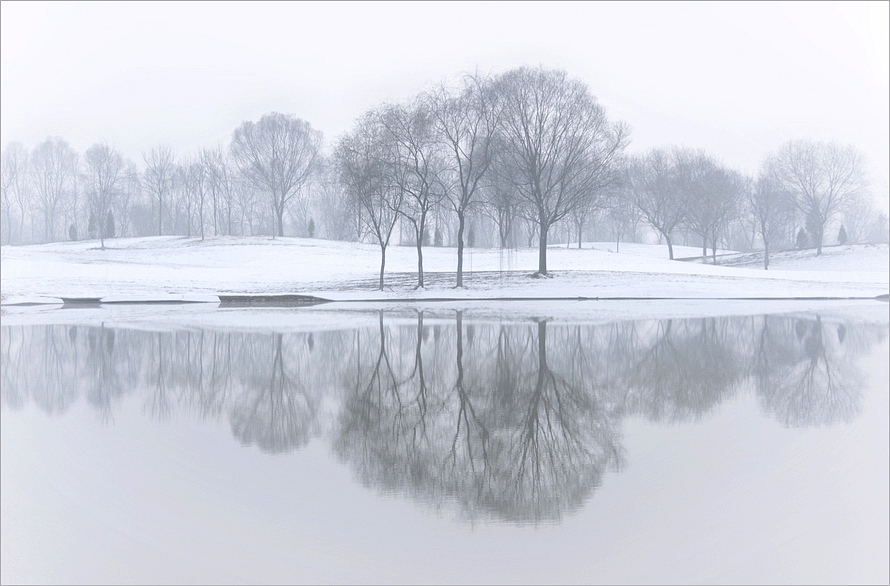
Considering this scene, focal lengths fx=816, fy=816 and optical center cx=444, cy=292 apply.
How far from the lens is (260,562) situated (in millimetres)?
5301

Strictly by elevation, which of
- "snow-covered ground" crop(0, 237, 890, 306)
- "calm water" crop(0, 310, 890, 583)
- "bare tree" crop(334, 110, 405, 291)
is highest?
"bare tree" crop(334, 110, 405, 291)

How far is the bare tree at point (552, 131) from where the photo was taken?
132ft

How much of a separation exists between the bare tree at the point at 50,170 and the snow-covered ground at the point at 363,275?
35.8 meters

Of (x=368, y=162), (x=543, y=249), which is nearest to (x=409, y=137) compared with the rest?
(x=368, y=162)

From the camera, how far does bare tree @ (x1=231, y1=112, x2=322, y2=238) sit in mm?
77875

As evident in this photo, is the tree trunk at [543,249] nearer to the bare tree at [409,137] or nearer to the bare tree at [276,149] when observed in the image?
the bare tree at [409,137]

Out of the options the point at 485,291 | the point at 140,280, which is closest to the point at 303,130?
the point at 140,280

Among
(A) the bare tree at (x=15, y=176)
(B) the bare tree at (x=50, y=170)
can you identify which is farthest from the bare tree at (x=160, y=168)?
(A) the bare tree at (x=15, y=176)

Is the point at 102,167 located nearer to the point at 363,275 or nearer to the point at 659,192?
the point at 363,275

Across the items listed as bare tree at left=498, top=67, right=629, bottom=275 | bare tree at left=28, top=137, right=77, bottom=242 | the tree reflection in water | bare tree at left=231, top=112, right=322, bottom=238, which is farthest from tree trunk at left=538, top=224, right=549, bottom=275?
bare tree at left=28, top=137, right=77, bottom=242

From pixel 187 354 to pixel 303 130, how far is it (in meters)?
66.0

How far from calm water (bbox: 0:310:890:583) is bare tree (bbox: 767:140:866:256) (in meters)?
70.7

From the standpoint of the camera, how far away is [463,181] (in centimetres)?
4119

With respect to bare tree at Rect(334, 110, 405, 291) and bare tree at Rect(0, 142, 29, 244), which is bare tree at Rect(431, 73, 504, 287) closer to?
bare tree at Rect(334, 110, 405, 291)
